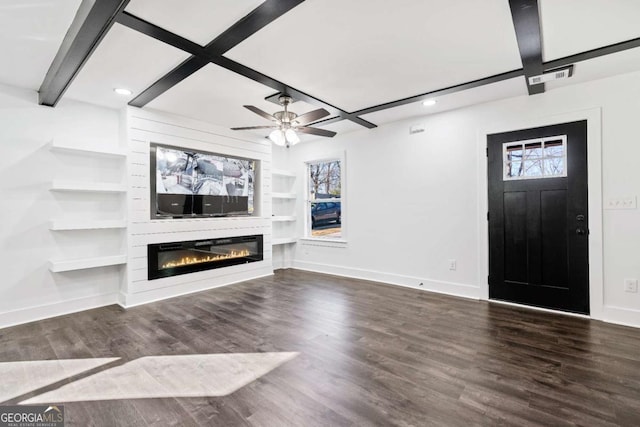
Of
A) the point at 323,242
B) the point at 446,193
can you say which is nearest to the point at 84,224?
the point at 323,242

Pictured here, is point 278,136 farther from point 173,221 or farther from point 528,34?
point 528,34

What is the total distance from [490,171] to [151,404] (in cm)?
425

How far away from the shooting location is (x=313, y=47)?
255 cm

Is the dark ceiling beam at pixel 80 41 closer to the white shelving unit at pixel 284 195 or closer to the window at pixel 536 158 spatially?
the white shelving unit at pixel 284 195

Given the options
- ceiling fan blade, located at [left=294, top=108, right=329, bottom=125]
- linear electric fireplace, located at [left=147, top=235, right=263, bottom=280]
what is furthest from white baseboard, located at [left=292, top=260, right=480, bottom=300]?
ceiling fan blade, located at [left=294, top=108, right=329, bottom=125]

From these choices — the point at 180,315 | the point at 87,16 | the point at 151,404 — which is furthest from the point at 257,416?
the point at 87,16

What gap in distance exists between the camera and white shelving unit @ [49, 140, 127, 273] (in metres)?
3.37

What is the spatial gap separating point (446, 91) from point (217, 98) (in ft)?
9.05

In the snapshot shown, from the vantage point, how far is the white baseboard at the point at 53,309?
3.21m

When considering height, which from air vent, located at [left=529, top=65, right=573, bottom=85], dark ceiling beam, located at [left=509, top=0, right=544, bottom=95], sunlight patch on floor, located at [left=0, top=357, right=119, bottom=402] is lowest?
sunlight patch on floor, located at [left=0, top=357, right=119, bottom=402]

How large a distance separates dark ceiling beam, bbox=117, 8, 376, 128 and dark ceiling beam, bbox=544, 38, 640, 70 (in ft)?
7.75

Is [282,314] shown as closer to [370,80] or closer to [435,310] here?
[435,310]

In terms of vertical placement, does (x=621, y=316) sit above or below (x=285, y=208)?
below
